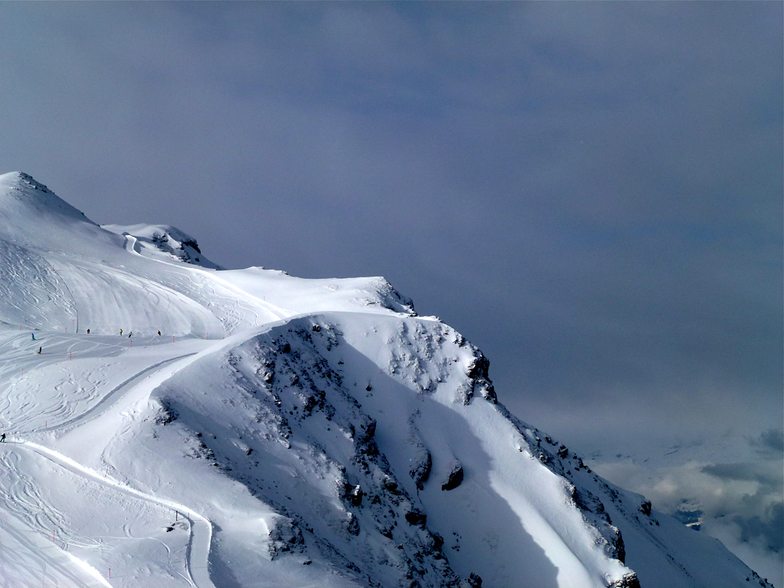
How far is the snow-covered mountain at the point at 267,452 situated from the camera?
33719mm

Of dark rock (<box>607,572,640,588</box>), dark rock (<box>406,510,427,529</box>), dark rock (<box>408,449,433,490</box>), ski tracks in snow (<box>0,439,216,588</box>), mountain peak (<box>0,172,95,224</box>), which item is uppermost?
mountain peak (<box>0,172,95,224</box>)

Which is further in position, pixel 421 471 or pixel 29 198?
pixel 29 198

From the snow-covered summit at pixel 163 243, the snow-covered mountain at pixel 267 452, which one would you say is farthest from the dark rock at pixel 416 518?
the snow-covered summit at pixel 163 243

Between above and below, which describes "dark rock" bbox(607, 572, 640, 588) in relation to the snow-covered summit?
below

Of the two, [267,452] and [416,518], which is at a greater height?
[416,518]

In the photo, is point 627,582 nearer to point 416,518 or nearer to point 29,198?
point 416,518

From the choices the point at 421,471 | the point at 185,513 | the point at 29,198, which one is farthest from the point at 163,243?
the point at 185,513

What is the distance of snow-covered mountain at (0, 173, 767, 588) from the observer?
111 feet

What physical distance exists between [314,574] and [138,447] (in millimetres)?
13788

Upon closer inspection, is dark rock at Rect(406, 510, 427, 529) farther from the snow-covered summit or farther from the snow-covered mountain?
the snow-covered summit

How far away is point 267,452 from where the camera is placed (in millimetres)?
45469

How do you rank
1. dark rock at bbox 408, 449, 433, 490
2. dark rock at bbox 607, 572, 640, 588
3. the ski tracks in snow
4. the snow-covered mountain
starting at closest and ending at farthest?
the ski tracks in snow → the snow-covered mountain → dark rock at bbox 607, 572, 640, 588 → dark rock at bbox 408, 449, 433, 490

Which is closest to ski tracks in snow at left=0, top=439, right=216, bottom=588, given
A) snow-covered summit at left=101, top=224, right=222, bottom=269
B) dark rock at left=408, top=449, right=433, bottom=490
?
dark rock at left=408, top=449, right=433, bottom=490

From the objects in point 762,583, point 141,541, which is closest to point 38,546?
point 141,541
